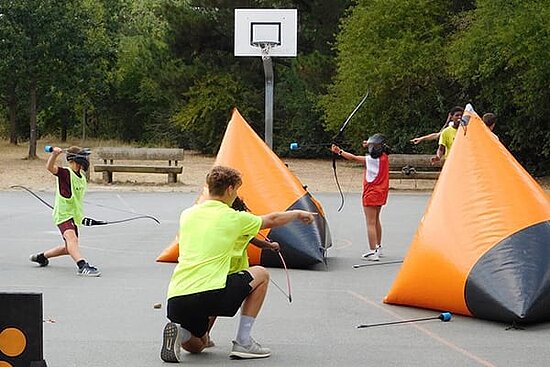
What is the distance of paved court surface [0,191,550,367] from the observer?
22.4 ft

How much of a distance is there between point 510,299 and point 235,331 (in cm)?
228

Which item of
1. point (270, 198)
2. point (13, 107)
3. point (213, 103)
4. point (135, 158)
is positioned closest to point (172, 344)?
point (270, 198)

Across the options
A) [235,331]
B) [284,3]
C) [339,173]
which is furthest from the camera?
[284,3]

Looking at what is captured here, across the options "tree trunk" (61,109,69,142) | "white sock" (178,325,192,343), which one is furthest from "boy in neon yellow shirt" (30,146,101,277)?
"tree trunk" (61,109,69,142)

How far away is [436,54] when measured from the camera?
2978 centimetres

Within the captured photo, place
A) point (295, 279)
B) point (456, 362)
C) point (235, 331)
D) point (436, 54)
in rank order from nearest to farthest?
point (456, 362) → point (235, 331) → point (295, 279) → point (436, 54)

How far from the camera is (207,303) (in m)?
6.36

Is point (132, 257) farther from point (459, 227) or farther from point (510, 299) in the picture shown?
point (510, 299)

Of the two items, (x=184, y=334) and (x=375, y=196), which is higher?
(x=375, y=196)

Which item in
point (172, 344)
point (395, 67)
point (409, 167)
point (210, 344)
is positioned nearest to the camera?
point (172, 344)

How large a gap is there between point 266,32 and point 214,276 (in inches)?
480

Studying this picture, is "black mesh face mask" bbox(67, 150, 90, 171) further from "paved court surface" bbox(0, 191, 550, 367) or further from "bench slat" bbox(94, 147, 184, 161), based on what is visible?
"bench slat" bbox(94, 147, 184, 161)

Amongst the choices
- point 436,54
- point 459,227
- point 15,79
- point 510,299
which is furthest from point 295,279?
point 15,79

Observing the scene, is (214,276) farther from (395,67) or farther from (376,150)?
(395,67)
